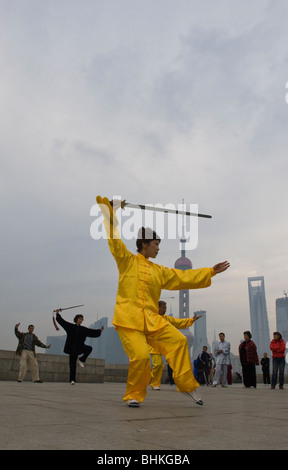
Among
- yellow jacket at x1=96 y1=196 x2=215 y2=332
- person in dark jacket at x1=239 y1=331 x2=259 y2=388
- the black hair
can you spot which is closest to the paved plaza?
yellow jacket at x1=96 y1=196 x2=215 y2=332

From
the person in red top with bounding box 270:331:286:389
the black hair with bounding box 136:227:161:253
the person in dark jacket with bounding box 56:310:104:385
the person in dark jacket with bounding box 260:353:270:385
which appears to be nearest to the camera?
the black hair with bounding box 136:227:161:253

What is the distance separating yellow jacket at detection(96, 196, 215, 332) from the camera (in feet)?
15.7

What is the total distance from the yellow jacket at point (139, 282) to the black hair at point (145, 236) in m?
0.19

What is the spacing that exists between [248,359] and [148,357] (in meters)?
8.54

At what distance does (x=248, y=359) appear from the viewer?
1206cm

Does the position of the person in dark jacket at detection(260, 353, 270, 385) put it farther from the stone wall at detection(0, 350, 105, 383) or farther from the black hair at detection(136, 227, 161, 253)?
the black hair at detection(136, 227, 161, 253)

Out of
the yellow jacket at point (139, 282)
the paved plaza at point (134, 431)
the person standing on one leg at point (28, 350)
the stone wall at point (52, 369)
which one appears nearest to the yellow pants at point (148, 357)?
the yellow jacket at point (139, 282)

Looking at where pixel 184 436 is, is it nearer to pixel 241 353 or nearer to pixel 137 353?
pixel 137 353

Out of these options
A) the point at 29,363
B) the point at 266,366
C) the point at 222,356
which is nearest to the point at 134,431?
the point at 29,363

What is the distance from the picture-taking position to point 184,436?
2.43 meters

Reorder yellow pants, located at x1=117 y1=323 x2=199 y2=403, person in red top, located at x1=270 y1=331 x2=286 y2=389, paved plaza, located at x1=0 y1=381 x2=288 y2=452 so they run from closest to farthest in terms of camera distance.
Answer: paved plaza, located at x1=0 y1=381 x2=288 y2=452 < yellow pants, located at x1=117 y1=323 x2=199 y2=403 < person in red top, located at x1=270 y1=331 x2=286 y2=389

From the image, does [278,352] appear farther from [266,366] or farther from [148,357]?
[148,357]
